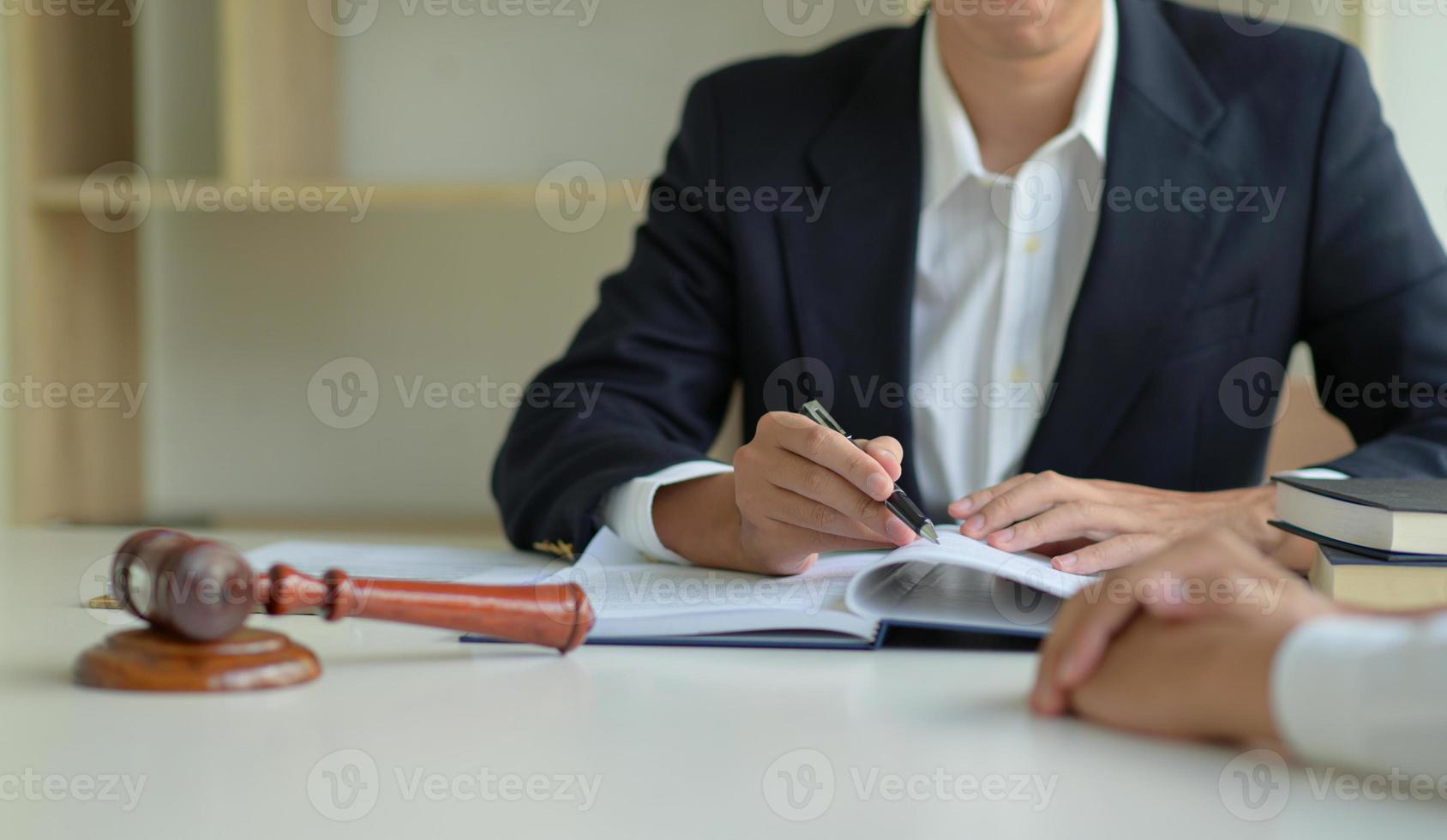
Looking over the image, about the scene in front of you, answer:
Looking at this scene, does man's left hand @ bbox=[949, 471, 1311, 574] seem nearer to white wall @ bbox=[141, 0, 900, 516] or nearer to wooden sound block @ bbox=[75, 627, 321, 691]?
wooden sound block @ bbox=[75, 627, 321, 691]

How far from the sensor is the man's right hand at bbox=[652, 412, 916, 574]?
935 millimetres

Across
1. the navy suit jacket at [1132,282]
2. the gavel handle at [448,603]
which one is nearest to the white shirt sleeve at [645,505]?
the navy suit jacket at [1132,282]

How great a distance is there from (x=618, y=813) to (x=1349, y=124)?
1.28 meters

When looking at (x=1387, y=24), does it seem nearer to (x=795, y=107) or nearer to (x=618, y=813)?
(x=795, y=107)

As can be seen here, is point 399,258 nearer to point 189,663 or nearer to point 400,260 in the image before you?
point 400,260

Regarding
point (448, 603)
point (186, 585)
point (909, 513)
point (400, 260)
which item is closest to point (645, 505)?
point (909, 513)

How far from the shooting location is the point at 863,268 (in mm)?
1474

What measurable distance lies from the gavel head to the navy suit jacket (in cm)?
63

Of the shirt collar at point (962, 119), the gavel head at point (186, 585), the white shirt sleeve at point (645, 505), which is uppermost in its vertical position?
the shirt collar at point (962, 119)

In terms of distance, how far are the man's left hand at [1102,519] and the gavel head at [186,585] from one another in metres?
0.52

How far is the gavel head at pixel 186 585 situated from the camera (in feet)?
2.03

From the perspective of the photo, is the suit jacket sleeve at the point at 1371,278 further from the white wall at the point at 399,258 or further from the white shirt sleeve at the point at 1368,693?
the white wall at the point at 399,258

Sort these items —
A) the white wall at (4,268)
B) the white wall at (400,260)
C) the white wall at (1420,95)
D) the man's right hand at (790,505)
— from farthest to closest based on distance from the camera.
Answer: the white wall at (400,260)
the white wall at (4,268)
the white wall at (1420,95)
the man's right hand at (790,505)

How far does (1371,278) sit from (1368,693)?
1040 millimetres
